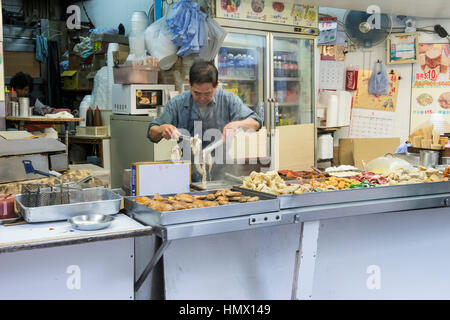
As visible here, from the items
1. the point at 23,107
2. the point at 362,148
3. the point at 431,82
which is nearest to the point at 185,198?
the point at 23,107

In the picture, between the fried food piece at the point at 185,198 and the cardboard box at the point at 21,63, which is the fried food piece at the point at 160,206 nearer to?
the fried food piece at the point at 185,198

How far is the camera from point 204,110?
3.90 m

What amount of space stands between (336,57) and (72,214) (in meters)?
5.21

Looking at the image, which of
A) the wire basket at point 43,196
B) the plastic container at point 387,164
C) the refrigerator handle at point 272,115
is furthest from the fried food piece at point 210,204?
the refrigerator handle at point 272,115

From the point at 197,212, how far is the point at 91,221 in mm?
464

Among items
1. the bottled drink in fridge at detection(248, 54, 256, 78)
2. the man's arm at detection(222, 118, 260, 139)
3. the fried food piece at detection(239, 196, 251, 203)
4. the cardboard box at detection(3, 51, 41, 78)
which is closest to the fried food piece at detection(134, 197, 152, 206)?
the fried food piece at detection(239, 196, 251, 203)

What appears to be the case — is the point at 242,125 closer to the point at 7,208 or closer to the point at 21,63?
the point at 7,208

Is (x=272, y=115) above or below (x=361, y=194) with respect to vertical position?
above

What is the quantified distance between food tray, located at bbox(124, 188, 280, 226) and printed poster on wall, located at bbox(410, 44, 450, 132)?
5170mm

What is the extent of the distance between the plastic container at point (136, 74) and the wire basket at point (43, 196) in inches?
113

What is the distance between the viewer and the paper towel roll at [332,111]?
6211mm

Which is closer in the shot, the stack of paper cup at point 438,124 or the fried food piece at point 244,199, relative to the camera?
the fried food piece at point 244,199
